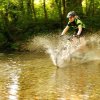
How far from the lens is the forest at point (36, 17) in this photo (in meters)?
19.9

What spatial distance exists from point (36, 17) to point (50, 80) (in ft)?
39.5

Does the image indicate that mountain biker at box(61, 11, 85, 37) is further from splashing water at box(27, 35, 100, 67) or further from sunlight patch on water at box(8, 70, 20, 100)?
sunlight patch on water at box(8, 70, 20, 100)

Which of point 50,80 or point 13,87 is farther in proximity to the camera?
point 50,80

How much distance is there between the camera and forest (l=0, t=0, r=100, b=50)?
19.9 m

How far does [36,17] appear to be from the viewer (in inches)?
857

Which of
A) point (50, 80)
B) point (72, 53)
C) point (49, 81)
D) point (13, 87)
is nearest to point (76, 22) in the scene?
point (72, 53)

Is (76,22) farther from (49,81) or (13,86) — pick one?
(13,86)

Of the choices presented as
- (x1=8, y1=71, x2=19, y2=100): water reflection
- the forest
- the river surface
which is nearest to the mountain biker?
the river surface

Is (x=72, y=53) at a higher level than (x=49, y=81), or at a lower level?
higher

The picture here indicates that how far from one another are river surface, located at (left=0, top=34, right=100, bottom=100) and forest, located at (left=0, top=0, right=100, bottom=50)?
6222mm

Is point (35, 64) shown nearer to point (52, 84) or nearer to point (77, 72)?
point (77, 72)

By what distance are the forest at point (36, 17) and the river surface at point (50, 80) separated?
622 centimetres

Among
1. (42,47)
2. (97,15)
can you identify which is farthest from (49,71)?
(97,15)

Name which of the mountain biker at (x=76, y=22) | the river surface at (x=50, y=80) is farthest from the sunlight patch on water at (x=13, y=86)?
the mountain biker at (x=76, y=22)
